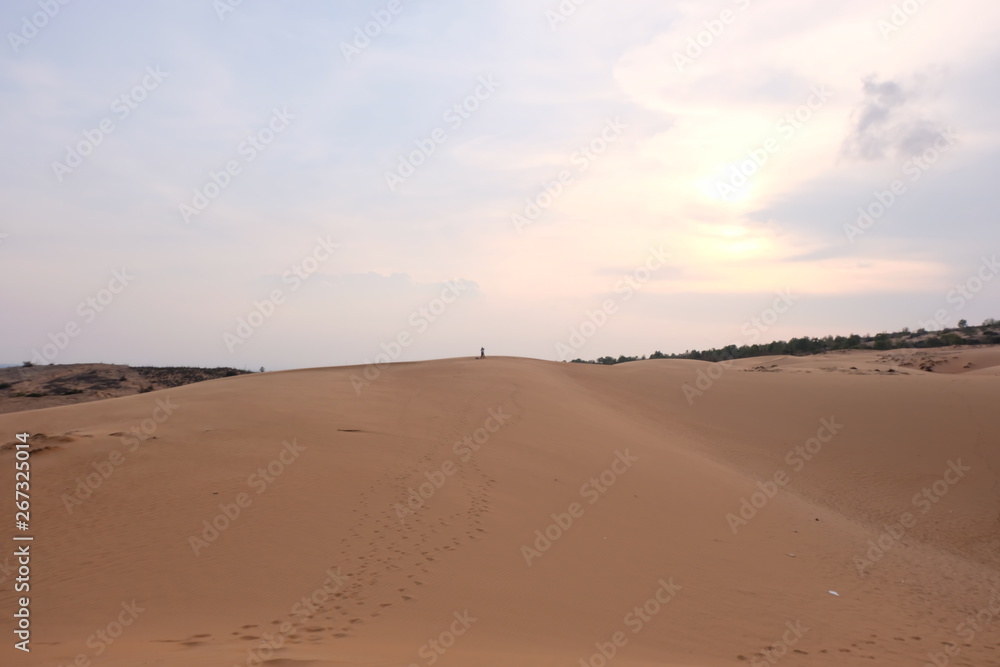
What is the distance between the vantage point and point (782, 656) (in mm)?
5887

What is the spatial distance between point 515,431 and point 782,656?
28.2 ft

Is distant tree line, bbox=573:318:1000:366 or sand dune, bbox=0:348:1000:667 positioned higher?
distant tree line, bbox=573:318:1000:366

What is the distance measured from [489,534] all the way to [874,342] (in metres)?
43.6

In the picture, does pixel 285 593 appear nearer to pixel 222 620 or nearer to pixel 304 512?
pixel 222 620

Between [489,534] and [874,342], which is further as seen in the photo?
[874,342]

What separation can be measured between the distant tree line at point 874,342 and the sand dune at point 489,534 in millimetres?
19445

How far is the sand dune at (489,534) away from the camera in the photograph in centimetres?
578

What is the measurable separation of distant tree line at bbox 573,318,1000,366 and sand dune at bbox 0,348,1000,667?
19.4 m

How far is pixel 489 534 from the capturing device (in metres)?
8.22

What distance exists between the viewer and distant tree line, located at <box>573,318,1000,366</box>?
38194 millimetres

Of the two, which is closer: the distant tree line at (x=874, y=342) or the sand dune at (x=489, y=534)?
the sand dune at (x=489, y=534)

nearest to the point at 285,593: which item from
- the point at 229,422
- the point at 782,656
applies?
the point at 782,656

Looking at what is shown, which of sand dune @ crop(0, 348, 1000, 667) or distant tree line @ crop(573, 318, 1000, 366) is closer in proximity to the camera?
sand dune @ crop(0, 348, 1000, 667)

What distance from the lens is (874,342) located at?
41.8 meters
